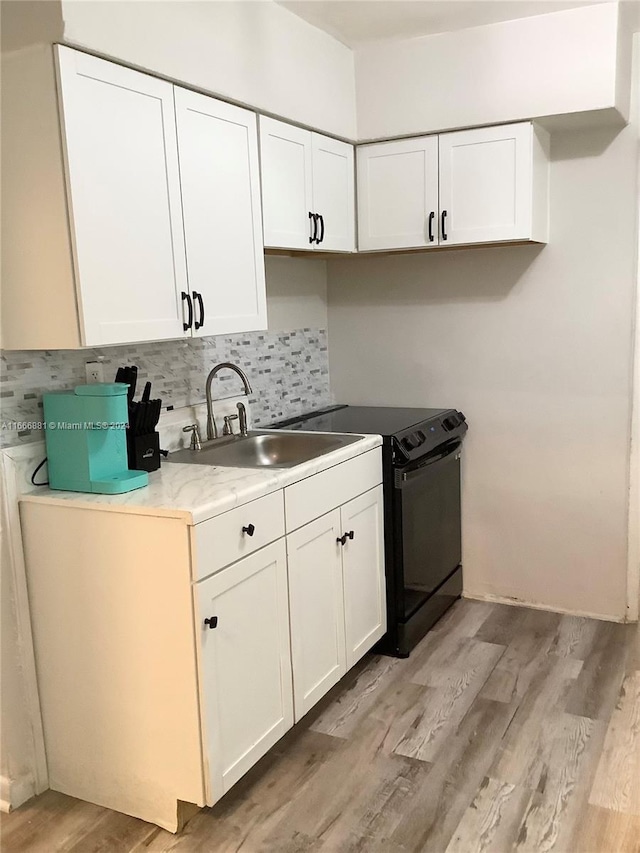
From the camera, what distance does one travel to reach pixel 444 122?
10.1 ft

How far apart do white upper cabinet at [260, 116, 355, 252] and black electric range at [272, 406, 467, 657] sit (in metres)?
0.75

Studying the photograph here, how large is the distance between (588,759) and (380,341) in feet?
6.75

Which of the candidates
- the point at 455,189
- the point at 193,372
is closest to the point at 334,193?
the point at 455,189

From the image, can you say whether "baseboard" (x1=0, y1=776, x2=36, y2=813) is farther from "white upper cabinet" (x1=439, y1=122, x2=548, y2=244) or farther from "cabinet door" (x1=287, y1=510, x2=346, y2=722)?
"white upper cabinet" (x1=439, y1=122, x2=548, y2=244)

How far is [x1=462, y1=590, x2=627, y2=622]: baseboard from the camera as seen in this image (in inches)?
135

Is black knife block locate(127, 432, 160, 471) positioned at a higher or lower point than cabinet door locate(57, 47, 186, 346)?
lower

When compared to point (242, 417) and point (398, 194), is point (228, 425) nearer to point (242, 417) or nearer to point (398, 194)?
point (242, 417)

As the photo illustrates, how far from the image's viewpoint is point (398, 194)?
127 inches

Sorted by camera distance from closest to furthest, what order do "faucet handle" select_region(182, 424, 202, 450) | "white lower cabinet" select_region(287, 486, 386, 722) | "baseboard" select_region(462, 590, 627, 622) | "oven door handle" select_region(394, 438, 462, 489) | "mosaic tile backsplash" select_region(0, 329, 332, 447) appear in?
"mosaic tile backsplash" select_region(0, 329, 332, 447)
"white lower cabinet" select_region(287, 486, 386, 722)
"faucet handle" select_region(182, 424, 202, 450)
"oven door handle" select_region(394, 438, 462, 489)
"baseboard" select_region(462, 590, 627, 622)

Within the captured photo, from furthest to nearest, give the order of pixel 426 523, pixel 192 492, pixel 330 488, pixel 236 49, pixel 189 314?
pixel 426 523
pixel 330 488
pixel 236 49
pixel 189 314
pixel 192 492

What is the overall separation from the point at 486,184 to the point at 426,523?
4.58 feet

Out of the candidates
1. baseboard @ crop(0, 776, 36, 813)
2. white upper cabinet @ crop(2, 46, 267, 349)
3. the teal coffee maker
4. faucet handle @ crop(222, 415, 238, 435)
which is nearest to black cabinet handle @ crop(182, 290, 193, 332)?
white upper cabinet @ crop(2, 46, 267, 349)

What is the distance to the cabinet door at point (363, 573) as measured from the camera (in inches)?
109

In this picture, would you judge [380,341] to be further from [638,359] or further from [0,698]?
[0,698]
